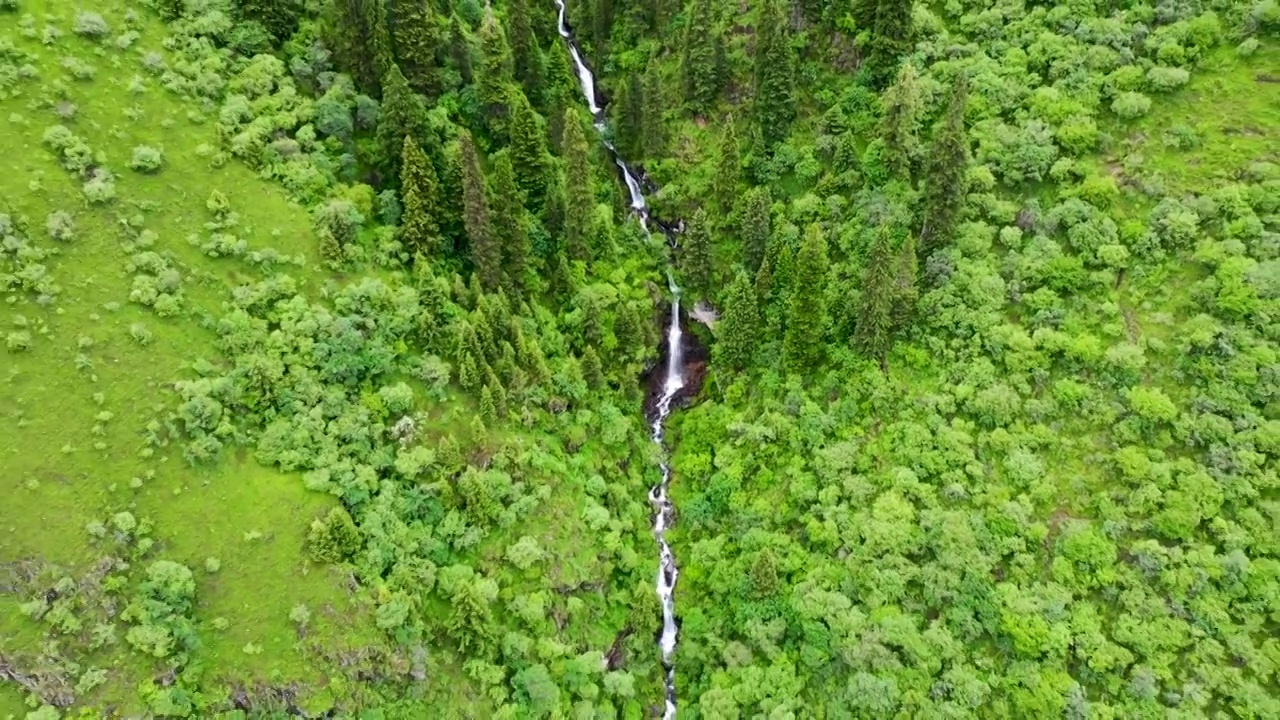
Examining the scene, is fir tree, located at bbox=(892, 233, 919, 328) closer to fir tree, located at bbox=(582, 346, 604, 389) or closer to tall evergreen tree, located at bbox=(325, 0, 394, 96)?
fir tree, located at bbox=(582, 346, 604, 389)

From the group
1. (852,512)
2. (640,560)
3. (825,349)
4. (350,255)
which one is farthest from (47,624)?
(825,349)

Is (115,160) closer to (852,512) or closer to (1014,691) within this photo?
(852,512)

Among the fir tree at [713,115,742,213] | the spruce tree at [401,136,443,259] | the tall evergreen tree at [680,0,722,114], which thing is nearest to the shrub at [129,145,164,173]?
the spruce tree at [401,136,443,259]

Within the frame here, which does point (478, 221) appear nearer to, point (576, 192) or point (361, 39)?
point (576, 192)

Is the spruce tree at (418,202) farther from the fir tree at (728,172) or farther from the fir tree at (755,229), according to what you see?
the fir tree at (755,229)

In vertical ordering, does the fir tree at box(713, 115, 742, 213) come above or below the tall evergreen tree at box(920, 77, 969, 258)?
below

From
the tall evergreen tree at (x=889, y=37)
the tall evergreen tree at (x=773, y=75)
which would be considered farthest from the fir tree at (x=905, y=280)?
the tall evergreen tree at (x=773, y=75)
